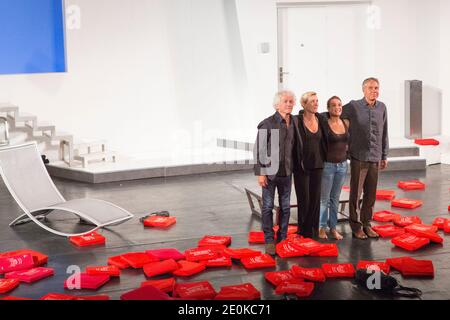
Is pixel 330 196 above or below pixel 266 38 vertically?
below

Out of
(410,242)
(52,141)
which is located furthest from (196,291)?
(52,141)

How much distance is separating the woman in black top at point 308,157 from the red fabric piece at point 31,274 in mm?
2517

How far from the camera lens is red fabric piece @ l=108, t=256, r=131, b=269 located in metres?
6.43

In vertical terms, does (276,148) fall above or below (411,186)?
above

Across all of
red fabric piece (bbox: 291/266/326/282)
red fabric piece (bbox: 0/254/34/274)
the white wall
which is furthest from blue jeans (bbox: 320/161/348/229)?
the white wall

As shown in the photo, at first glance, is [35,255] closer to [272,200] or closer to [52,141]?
[272,200]

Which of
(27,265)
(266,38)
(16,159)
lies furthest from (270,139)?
(266,38)

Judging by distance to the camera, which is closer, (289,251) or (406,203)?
(289,251)

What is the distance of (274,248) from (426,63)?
25.2 feet

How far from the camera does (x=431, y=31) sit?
1302 centimetres

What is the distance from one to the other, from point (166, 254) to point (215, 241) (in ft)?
2.14

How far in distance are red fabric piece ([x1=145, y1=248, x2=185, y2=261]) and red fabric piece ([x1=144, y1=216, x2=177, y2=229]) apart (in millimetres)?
1207

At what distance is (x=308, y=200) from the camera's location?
276 inches
